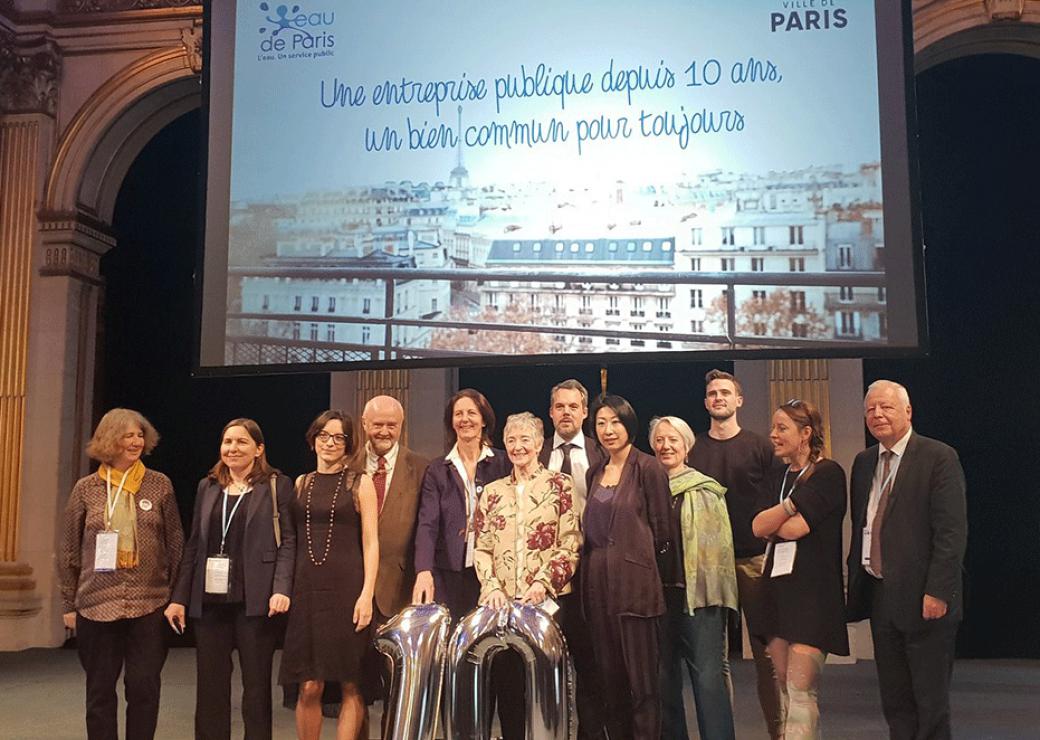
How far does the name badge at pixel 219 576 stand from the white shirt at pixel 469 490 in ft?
2.53

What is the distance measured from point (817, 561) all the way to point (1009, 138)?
440 cm

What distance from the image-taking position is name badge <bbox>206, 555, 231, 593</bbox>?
11.3ft

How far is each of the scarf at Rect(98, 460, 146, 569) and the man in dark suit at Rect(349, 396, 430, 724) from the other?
77 centimetres

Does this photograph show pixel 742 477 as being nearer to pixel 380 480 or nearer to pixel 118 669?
pixel 380 480

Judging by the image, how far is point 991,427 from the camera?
636 cm

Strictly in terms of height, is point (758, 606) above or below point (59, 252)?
below

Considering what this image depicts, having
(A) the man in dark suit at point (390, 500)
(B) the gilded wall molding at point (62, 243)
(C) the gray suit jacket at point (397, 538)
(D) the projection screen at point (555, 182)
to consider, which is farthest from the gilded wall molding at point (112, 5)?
(C) the gray suit jacket at point (397, 538)

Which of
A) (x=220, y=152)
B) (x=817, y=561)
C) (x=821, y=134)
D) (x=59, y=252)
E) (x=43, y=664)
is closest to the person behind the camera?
(x=817, y=561)

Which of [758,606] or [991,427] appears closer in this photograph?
[758,606]

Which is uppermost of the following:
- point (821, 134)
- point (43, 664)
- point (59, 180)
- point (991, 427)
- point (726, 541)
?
point (59, 180)

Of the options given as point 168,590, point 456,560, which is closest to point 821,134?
point 456,560

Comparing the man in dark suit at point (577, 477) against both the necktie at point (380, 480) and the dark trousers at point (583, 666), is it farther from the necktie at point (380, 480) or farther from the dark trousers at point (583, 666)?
the necktie at point (380, 480)

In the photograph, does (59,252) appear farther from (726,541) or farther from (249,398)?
(726,541)

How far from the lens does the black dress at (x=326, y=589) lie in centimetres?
341
